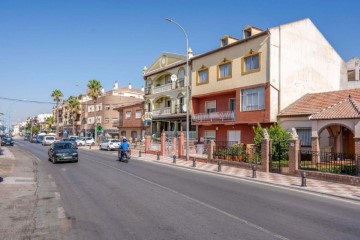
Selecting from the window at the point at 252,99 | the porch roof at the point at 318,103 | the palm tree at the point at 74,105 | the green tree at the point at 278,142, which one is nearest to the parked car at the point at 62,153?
the green tree at the point at 278,142

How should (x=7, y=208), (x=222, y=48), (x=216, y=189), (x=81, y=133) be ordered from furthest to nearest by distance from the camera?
(x=81, y=133), (x=222, y=48), (x=216, y=189), (x=7, y=208)

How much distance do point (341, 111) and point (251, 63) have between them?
922 centimetres

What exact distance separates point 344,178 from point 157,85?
32.3m

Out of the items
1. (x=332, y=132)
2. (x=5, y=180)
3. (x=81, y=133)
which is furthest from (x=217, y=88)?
(x=81, y=133)

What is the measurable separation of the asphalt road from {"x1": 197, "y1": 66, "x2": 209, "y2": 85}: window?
2066cm

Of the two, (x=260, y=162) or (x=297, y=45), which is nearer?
(x=260, y=162)

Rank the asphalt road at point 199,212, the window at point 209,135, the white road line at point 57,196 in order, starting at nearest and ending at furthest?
the asphalt road at point 199,212 < the white road line at point 57,196 < the window at point 209,135

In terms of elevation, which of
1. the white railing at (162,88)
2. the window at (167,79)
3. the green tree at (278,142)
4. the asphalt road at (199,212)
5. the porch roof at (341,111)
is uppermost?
the window at (167,79)

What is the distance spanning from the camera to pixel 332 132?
73.5 feet

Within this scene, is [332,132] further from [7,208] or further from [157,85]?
[157,85]

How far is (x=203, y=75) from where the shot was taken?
32625 millimetres

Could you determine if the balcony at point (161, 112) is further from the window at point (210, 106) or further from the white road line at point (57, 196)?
the white road line at point (57, 196)

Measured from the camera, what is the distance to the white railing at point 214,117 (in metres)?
29.0

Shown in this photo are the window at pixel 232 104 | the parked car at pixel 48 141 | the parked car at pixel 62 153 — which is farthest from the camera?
the parked car at pixel 48 141
